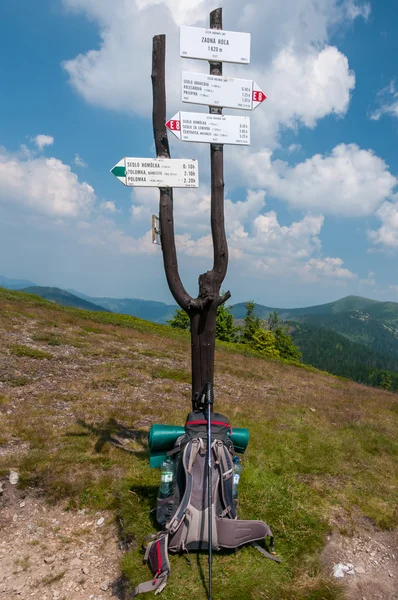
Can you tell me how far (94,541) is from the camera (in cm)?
525

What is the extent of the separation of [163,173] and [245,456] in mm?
6485

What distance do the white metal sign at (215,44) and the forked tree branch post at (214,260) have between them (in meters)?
1.01

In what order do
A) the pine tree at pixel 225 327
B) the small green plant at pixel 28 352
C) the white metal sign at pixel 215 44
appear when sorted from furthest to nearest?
the pine tree at pixel 225 327
the small green plant at pixel 28 352
the white metal sign at pixel 215 44

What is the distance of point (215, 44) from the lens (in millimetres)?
5516

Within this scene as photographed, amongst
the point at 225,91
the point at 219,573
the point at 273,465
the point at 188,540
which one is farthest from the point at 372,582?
the point at 225,91

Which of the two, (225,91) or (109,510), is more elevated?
(225,91)

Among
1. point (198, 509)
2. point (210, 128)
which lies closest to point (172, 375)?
point (198, 509)

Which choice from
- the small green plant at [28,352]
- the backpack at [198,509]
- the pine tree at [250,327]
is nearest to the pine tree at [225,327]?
the pine tree at [250,327]

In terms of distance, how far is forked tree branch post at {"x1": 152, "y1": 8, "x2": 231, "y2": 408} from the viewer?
599cm

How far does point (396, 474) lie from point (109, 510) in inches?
257

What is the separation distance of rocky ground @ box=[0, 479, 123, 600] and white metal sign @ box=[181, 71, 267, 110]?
691 centimetres

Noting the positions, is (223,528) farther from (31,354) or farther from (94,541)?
(31,354)

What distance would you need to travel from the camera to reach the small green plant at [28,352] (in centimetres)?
1574

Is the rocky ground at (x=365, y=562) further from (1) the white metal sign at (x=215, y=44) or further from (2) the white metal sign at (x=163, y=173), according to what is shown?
(1) the white metal sign at (x=215, y=44)
